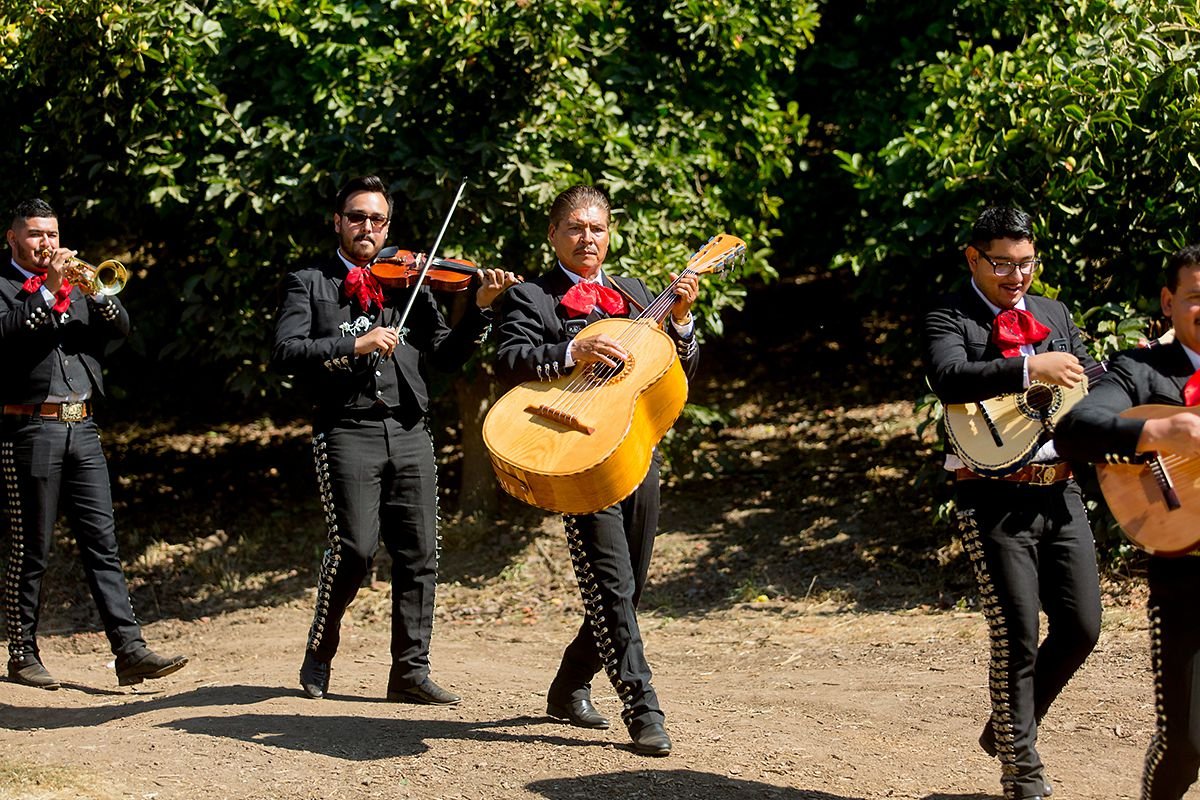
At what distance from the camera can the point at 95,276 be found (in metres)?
6.25

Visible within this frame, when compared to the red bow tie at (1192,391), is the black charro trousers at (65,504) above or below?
below

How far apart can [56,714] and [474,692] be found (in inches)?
70.6

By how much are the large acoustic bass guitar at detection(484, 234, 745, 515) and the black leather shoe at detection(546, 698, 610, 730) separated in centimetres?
108

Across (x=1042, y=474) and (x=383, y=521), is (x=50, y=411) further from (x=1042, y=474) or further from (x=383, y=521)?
(x=1042, y=474)

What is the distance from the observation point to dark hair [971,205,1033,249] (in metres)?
4.58

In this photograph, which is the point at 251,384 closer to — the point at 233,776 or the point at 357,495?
the point at 357,495

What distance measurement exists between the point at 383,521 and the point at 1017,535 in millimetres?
2633

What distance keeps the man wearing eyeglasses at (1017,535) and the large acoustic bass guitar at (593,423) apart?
955 millimetres

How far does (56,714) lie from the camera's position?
6.13 metres

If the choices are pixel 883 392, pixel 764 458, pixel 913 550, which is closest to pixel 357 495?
pixel 913 550

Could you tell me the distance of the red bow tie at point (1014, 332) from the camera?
15.2 ft

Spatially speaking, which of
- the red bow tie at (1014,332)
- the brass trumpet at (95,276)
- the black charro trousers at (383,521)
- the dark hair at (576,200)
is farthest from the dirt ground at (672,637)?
the dark hair at (576,200)

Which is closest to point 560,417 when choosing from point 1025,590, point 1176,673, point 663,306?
point 663,306

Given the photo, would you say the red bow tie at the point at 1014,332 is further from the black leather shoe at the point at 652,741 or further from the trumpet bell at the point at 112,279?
the trumpet bell at the point at 112,279
